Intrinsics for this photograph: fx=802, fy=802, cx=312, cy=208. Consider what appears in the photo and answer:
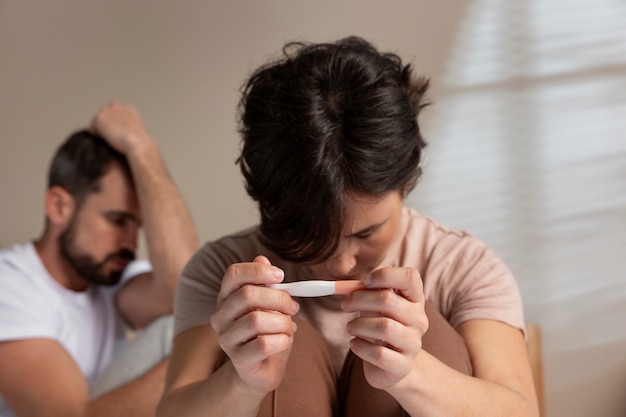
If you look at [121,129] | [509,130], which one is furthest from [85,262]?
[509,130]

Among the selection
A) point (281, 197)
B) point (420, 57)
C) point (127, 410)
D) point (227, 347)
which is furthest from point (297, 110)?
point (420, 57)

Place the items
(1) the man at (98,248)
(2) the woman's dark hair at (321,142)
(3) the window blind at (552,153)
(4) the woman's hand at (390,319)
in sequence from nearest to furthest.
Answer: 1. (4) the woman's hand at (390,319)
2. (2) the woman's dark hair at (321,142)
3. (1) the man at (98,248)
4. (3) the window blind at (552,153)

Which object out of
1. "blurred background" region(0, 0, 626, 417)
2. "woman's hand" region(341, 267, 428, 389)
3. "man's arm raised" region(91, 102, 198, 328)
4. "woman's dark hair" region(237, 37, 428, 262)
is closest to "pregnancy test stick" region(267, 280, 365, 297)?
"woman's hand" region(341, 267, 428, 389)

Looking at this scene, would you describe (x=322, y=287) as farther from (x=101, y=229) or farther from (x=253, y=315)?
(x=101, y=229)

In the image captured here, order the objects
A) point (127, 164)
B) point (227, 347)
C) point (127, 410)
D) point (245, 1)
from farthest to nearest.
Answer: point (245, 1) → point (127, 164) → point (127, 410) → point (227, 347)

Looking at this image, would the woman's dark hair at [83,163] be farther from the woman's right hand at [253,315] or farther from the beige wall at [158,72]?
the woman's right hand at [253,315]

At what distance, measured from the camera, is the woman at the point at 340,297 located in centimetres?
103

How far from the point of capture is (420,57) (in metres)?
2.49

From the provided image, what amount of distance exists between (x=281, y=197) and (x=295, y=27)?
1.48m

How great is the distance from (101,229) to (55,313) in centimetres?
25

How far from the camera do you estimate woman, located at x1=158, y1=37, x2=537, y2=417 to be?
1.03 meters

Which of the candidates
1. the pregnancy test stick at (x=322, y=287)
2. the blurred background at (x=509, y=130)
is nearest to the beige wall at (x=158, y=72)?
the blurred background at (x=509, y=130)

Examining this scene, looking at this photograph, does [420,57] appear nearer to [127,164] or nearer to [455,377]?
[127,164]

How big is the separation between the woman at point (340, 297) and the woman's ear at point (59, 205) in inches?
33.9
